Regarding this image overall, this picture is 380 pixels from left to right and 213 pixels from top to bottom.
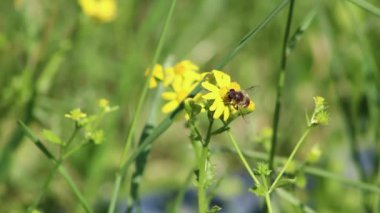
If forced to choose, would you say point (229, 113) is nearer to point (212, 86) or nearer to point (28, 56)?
point (212, 86)

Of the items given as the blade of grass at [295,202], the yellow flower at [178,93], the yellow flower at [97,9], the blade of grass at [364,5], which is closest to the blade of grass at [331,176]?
the blade of grass at [295,202]

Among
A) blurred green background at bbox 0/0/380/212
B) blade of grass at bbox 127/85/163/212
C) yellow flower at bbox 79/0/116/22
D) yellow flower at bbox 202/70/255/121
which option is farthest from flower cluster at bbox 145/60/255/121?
yellow flower at bbox 79/0/116/22

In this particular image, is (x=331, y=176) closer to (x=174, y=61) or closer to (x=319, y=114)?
(x=319, y=114)

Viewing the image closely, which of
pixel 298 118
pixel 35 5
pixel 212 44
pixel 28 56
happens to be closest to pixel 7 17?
pixel 35 5

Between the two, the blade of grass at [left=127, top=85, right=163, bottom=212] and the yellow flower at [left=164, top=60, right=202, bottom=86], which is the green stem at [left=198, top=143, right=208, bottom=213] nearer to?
the yellow flower at [left=164, top=60, right=202, bottom=86]

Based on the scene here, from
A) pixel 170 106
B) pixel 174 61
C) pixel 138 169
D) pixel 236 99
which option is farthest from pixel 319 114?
pixel 174 61

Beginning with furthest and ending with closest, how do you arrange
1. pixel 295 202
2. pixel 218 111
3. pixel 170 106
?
pixel 295 202 → pixel 170 106 → pixel 218 111
